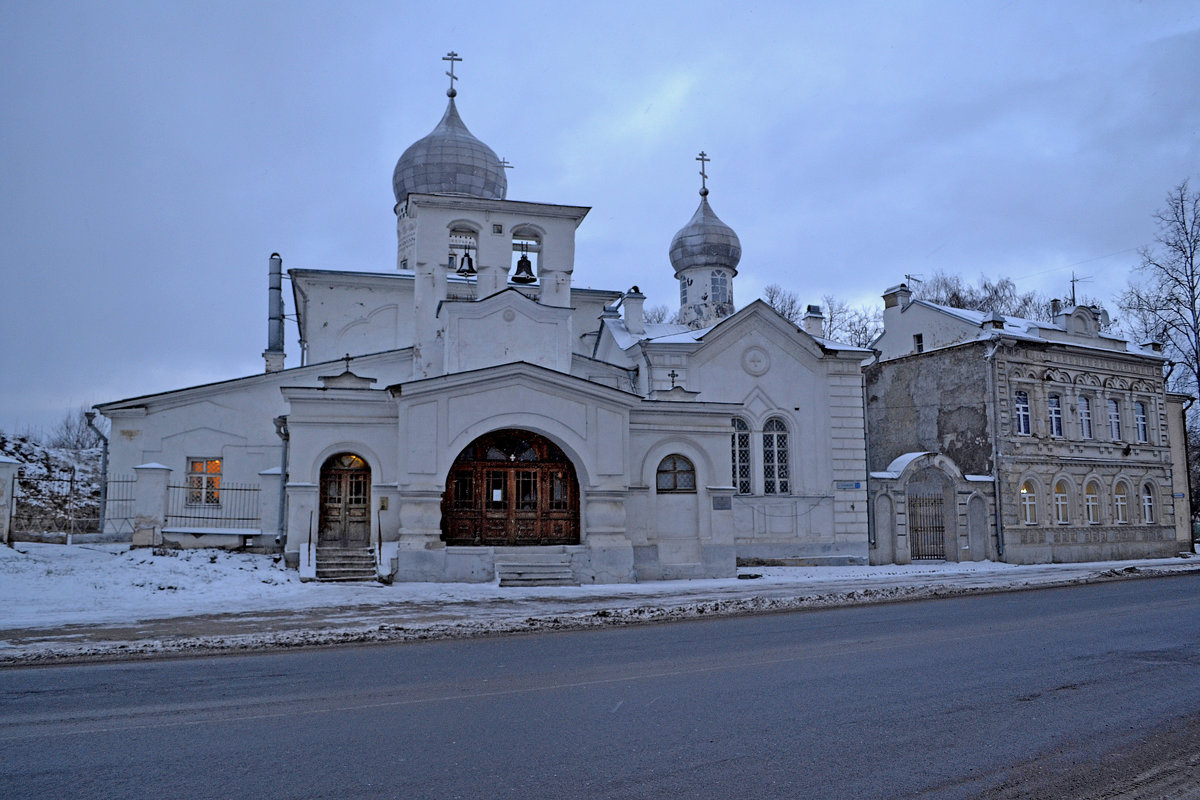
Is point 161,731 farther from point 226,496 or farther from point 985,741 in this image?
point 226,496

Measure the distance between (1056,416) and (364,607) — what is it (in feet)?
Result: 80.7

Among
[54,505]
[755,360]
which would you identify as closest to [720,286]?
[755,360]

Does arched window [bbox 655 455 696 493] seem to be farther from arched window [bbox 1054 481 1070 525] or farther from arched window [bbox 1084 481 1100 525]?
arched window [bbox 1084 481 1100 525]

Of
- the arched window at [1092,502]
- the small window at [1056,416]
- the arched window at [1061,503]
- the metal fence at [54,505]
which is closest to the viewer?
the metal fence at [54,505]

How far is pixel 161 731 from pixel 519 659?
390 centimetres

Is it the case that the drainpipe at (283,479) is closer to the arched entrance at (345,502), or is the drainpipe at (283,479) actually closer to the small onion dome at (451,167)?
the arched entrance at (345,502)

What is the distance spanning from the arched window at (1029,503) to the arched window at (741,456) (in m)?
9.61

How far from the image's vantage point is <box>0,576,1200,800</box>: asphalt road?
4977mm

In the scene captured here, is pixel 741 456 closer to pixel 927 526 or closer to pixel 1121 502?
pixel 927 526

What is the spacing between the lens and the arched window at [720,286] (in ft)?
102

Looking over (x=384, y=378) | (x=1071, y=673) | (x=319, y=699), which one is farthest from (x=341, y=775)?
(x=384, y=378)

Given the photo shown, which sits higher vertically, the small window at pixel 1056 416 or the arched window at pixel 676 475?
the small window at pixel 1056 416

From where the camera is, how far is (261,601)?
15.0 meters

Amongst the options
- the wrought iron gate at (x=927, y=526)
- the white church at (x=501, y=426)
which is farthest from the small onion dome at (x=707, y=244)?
the wrought iron gate at (x=927, y=526)
